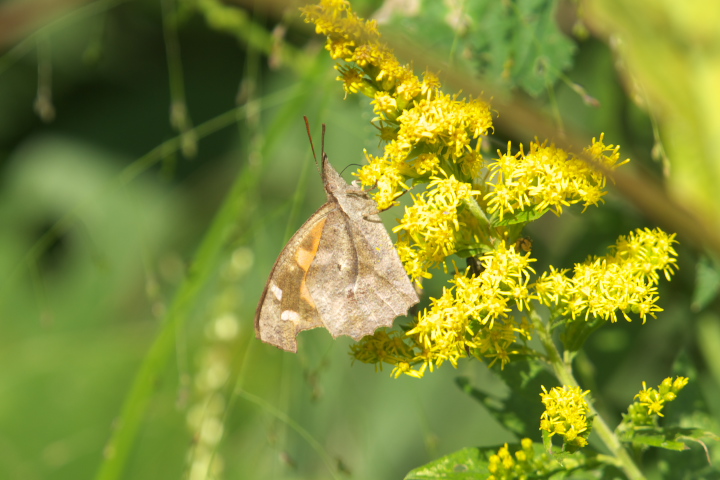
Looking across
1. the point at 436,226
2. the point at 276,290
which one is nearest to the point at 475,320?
the point at 436,226

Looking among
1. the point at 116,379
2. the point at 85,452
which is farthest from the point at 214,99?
the point at 85,452

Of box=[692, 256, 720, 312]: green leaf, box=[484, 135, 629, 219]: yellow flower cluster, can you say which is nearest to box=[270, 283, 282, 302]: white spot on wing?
box=[484, 135, 629, 219]: yellow flower cluster

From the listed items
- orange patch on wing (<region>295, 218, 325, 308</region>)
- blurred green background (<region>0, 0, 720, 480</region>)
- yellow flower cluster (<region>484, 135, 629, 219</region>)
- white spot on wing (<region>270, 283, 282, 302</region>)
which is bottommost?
blurred green background (<region>0, 0, 720, 480</region>)

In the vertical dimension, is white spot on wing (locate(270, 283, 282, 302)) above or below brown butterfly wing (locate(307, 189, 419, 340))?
below

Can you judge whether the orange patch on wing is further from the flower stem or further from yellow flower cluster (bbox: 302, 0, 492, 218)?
the flower stem

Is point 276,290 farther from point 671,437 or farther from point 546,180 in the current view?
point 671,437

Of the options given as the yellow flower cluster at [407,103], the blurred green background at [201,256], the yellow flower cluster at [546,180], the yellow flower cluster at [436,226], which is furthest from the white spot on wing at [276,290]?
the yellow flower cluster at [546,180]

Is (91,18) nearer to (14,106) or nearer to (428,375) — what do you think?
(14,106)

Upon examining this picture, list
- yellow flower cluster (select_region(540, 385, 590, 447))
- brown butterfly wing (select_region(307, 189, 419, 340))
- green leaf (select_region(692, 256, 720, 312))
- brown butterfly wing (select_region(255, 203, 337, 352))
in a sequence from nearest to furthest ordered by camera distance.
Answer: yellow flower cluster (select_region(540, 385, 590, 447)) → brown butterfly wing (select_region(307, 189, 419, 340)) → brown butterfly wing (select_region(255, 203, 337, 352)) → green leaf (select_region(692, 256, 720, 312))
